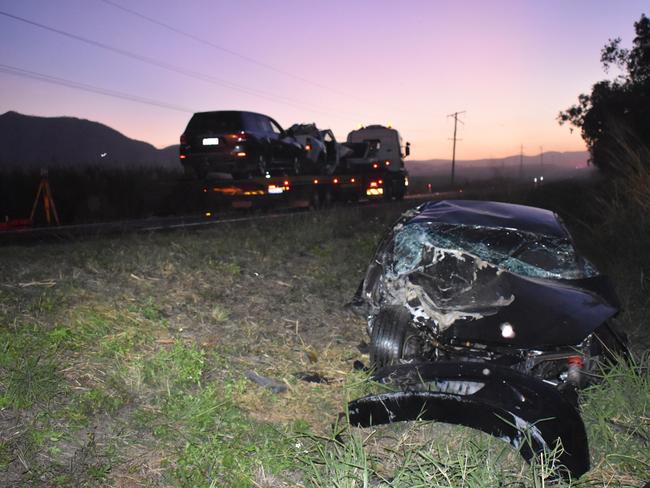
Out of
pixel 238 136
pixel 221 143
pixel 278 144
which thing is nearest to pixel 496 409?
pixel 238 136

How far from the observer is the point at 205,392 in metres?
3.94

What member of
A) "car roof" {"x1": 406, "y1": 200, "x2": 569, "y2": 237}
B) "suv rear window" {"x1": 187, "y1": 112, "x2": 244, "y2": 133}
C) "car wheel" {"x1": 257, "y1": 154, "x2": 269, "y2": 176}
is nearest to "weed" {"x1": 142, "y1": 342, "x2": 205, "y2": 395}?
"car roof" {"x1": 406, "y1": 200, "x2": 569, "y2": 237}

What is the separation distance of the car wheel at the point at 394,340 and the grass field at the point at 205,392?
1.00 feet

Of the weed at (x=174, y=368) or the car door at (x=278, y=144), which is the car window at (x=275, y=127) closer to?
the car door at (x=278, y=144)

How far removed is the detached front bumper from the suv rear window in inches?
464

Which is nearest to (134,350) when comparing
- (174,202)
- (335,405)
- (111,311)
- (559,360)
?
(111,311)

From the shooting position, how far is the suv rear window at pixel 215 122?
14352 mm

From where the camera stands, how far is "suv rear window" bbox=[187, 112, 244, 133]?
14352 mm

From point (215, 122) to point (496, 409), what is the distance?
1260 centimetres

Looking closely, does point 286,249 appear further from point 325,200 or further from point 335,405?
point 325,200

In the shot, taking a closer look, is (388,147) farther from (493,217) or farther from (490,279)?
(490,279)

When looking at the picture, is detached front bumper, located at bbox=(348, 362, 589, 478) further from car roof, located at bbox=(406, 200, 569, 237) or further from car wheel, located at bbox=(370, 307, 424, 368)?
car roof, located at bbox=(406, 200, 569, 237)

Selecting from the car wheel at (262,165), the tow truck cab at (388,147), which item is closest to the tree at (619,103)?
the tow truck cab at (388,147)

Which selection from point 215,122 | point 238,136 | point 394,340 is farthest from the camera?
point 215,122
